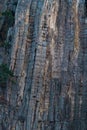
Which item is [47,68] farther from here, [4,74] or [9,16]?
[9,16]

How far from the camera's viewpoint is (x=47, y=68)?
29.1 meters

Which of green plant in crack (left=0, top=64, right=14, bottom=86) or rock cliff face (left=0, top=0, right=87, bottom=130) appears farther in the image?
green plant in crack (left=0, top=64, right=14, bottom=86)

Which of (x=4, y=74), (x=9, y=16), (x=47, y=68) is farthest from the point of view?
(x=9, y=16)

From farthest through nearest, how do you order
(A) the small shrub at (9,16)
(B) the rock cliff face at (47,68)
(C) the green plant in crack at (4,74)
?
(A) the small shrub at (9,16), (C) the green plant in crack at (4,74), (B) the rock cliff face at (47,68)

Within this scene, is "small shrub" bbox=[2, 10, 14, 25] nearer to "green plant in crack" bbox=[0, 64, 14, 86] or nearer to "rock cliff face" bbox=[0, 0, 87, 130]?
"rock cliff face" bbox=[0, 0, 87, 130]

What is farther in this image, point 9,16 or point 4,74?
point 9,16

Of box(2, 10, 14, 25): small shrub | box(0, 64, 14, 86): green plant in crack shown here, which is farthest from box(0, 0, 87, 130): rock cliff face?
box(2, 10, 14, 25): small shrub

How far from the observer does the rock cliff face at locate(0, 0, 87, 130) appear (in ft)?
91.4

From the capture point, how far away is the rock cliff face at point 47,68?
27.9 meters

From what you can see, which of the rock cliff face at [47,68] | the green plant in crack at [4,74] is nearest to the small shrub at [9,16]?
the rock cliff face at [47,68]

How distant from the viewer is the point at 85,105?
93.9 feet

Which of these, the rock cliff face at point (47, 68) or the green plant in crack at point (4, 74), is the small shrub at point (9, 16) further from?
the green plant in crack at point (4, 74)

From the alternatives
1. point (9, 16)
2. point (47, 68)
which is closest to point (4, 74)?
point (47, 68)

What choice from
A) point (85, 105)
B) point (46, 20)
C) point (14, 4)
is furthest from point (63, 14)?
point (85, 105)
